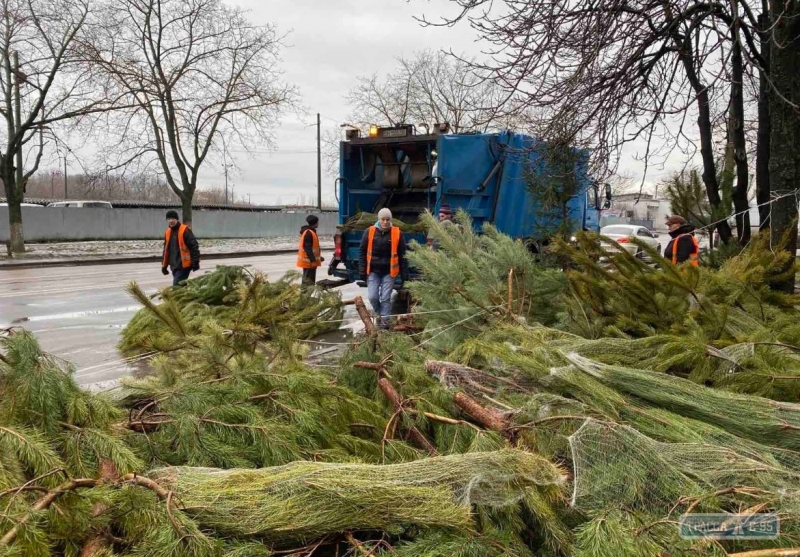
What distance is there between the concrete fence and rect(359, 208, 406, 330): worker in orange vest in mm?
20567

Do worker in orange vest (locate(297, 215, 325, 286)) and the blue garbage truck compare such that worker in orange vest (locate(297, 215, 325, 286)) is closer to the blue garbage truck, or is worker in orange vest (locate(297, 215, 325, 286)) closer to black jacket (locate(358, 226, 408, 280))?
the blue garbage truck

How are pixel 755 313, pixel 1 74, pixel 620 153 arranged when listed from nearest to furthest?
pixel 755 313 → pixel 620 153 → pixel 1 74

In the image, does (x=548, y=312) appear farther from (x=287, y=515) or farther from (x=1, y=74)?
(x=1, y=74)

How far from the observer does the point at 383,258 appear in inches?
315

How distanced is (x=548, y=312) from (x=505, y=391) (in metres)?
2.59

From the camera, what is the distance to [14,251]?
18.1 meters

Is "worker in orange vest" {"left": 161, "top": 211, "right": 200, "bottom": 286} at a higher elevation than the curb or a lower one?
higher

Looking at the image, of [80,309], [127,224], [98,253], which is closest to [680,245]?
[80,309]

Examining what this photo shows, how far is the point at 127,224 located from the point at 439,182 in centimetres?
2295

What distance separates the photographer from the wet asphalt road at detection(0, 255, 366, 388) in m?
6.30

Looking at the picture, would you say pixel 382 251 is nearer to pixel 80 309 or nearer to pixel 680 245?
pixel 680 245

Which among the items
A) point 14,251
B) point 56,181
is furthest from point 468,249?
point 56,181

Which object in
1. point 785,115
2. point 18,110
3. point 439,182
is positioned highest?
point 18,110

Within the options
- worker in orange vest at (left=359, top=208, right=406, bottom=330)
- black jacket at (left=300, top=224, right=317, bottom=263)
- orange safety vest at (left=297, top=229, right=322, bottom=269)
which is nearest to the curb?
orange safety vest at (left=297, top=229, right=322, bottom=269)
